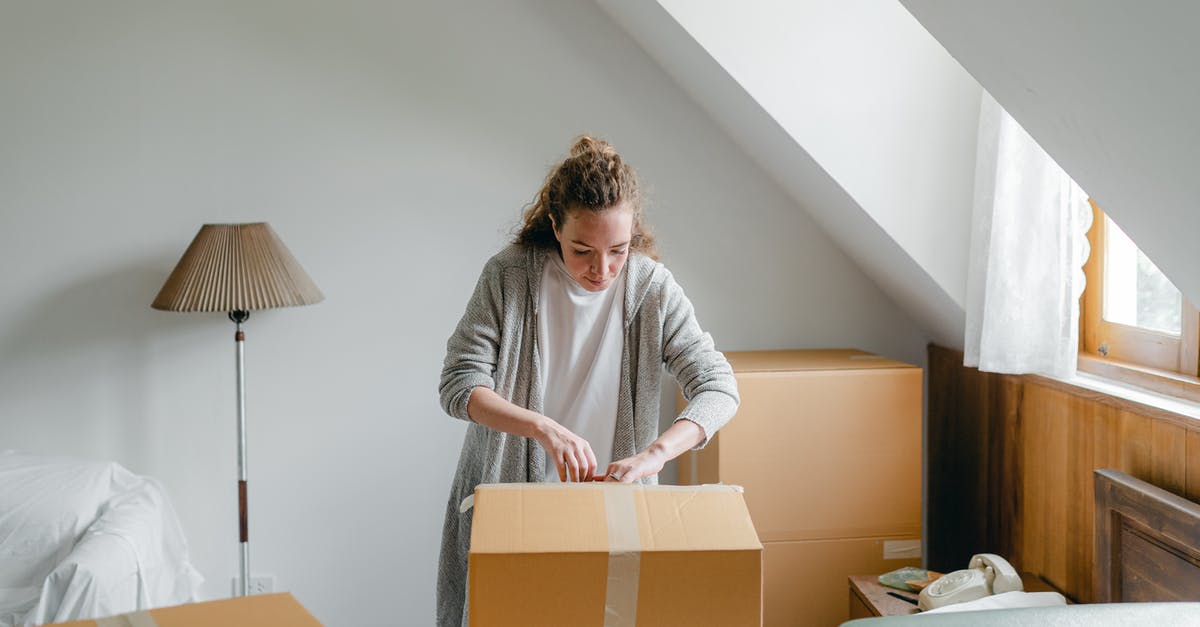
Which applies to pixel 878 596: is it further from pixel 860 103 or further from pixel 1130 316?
pixel 860 103

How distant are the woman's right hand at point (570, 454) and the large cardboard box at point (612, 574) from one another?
331 millimetres

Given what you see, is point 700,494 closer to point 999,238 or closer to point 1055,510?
point 999,238

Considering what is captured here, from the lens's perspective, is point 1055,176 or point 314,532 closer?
point 1055,176

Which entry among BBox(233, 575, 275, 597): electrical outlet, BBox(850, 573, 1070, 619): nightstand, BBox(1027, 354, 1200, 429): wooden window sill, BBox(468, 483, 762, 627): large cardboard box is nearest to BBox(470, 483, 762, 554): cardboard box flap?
BBox(468, 483, 762, 627): large cardboard box

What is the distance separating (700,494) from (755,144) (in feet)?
5.22

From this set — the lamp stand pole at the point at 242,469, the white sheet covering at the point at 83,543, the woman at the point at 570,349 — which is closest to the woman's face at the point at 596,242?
the woman at the point at 570,349

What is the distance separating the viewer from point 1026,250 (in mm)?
2105

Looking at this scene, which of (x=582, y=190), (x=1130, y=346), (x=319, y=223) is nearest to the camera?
(x=582, y=190)

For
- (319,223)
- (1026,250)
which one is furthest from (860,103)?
(319,223)

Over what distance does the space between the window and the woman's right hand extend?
3.71ft

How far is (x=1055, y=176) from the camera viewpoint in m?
2.04

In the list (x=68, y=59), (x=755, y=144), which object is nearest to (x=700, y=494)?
(x=755, y=144)

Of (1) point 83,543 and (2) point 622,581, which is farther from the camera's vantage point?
(1) point 83,543

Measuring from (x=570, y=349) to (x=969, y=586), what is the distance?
1017 mm
